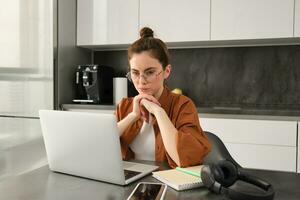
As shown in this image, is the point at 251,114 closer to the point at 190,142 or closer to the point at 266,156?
the point at 266,156

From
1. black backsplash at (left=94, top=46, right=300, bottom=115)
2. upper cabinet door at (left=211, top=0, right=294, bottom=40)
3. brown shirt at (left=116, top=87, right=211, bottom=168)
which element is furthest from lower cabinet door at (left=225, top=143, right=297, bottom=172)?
brown shirt at (left=116, top=87, right=211, bottom=168)

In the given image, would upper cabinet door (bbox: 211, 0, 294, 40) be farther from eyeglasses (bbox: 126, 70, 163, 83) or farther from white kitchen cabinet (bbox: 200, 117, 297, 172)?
eyeglasses (bbox: 126, 70, 163, 83)

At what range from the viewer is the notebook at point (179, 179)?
86 cm

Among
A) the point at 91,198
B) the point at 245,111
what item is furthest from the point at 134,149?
the point at 245,111

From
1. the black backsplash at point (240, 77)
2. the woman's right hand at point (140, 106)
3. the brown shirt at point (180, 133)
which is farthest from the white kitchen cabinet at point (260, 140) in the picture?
the woman's right hand at point (140, 106)

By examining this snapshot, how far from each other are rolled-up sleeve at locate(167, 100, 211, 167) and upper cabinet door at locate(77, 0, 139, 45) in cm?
174

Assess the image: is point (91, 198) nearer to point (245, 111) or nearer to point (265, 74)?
point (245, 111)

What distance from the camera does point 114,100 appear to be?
3.02 metres

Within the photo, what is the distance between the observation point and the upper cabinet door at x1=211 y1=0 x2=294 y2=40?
248 centimetres

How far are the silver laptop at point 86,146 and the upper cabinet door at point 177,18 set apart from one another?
1.87 metres

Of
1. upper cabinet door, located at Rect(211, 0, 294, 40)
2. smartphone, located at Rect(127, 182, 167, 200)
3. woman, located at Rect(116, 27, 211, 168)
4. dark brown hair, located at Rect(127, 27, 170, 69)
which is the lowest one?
smartphone, located at Rect(127, 182, 167, 200)

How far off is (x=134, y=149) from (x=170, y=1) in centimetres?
177

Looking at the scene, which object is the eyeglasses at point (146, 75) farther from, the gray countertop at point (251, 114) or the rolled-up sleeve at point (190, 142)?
the gray countertop at point (251, 114)

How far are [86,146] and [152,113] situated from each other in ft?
1.33
